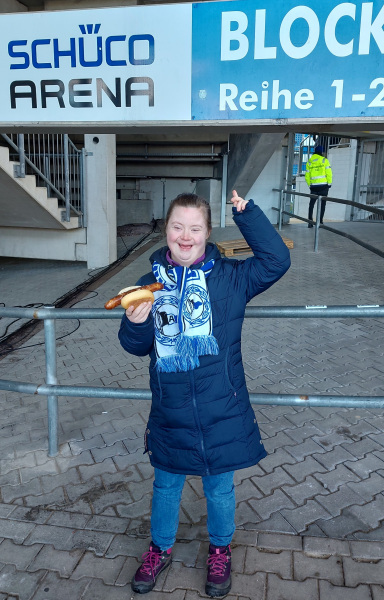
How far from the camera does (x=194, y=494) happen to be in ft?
9.39

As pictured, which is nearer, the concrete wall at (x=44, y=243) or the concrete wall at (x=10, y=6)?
the concrete wall at (x=10, y=6)

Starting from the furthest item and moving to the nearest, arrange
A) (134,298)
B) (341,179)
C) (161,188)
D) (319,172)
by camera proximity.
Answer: (341,179) < (161,188) < (319,172) < (134,298)

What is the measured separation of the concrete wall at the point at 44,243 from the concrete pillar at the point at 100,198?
0.21 m

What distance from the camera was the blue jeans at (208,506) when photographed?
2164mm

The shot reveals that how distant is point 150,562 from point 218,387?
87 cm

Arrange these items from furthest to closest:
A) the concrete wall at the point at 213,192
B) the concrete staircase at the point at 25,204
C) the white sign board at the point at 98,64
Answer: the concrete wall at the point at 213,192, the concrete staircase at the point at 25,204, the white sign board at the point at 98,64

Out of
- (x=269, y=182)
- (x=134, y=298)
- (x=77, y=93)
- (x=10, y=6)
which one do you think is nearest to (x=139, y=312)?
(x=134, y=298)

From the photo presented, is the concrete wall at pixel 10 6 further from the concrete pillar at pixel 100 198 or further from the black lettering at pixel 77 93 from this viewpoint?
the black lettering at pixel 77 93

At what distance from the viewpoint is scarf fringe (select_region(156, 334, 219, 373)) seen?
2029mm

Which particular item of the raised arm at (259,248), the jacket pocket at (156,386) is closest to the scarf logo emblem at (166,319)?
the jacket pocket at (156,386)

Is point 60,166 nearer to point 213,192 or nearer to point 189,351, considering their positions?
point 213,192

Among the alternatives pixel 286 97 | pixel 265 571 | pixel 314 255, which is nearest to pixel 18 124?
pixel 286 97

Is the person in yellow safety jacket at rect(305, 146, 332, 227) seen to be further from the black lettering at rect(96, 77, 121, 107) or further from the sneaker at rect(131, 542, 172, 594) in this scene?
the sneaker at rect(131, 542, 172, 594)

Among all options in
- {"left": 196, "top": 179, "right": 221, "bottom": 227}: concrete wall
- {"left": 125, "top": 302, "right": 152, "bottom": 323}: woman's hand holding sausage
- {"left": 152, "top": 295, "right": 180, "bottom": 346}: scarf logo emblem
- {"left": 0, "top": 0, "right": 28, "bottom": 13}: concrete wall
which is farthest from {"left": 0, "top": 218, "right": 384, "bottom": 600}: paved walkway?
{"left": 196, "top": 179, "right": 221, "bottom": 227}: concrete wall
